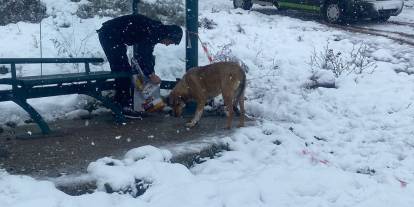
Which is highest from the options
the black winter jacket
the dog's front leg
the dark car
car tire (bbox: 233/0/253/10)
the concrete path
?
the black winter jacket

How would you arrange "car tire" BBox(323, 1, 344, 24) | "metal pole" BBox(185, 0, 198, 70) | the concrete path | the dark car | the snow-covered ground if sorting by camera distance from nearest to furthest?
the snow-covered ground < the concrete path < "metal pole" BBox(185, 0, 198, 70) < the dark car < "car tire" BBox(323, 1, 344, 24)

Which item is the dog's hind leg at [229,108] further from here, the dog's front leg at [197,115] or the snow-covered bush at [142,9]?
the snow-covered bush at [142,9]

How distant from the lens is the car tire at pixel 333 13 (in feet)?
49.7

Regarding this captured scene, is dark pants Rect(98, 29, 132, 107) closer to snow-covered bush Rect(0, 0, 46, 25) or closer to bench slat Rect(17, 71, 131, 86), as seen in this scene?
bench slat Rect(17, 71, 131, 86)

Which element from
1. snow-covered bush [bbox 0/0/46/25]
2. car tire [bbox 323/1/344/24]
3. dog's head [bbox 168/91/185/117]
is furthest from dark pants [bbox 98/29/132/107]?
car tire [bbox 323/1/344/24]

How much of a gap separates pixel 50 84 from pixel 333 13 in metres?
10.6

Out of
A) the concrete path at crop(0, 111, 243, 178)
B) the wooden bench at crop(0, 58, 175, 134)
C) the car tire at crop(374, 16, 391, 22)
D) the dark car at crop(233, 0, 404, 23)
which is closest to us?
the concrete path at crop(0, 111, 243, 178)

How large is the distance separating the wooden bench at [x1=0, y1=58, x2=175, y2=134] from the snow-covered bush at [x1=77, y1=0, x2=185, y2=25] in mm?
3979

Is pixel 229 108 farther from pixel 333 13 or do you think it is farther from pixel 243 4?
pixel 243 4

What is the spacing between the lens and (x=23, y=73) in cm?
805

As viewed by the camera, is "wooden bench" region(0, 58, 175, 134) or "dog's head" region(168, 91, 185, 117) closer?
"wooden bench" region(0, 58, 175, 134)

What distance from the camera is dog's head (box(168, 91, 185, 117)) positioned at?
24.1ft

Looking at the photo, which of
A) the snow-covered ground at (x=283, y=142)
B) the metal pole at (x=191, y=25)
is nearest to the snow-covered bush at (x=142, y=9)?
the snow-covered ground at (x=283, y=142)

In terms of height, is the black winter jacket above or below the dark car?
above
